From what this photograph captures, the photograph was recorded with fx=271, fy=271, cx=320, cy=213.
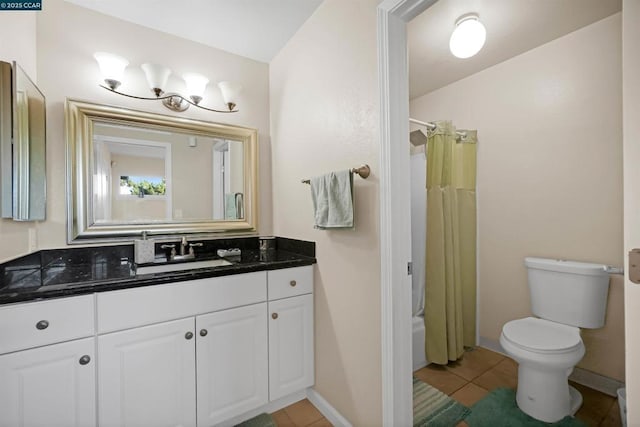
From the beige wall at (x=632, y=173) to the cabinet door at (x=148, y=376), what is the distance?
1.54 meters

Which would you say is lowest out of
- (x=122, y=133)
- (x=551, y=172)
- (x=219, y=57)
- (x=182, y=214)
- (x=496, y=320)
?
(x=496, y=320)

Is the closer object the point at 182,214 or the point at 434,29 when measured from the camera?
the point at 434,29

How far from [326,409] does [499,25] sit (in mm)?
2529

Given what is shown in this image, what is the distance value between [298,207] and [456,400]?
1.54 metres

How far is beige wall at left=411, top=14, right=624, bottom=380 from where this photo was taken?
5.39ft

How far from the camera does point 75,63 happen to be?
1.52m

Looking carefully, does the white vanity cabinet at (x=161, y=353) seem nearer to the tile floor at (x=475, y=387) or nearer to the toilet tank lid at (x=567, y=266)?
the tile floor at (x=475, y=387)

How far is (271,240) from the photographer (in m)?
2.10

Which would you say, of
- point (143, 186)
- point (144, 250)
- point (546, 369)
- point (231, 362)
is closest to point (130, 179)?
point (143, 186)

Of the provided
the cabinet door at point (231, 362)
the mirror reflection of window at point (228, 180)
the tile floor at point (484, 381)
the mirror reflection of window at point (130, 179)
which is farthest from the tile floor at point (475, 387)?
the mirror reflection of window at point (130, 179)

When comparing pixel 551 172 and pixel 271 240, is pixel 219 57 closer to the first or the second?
pixel 271 240

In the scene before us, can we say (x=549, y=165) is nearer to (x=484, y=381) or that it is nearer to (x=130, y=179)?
(x=484, y=381)

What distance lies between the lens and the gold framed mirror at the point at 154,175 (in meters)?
1.53

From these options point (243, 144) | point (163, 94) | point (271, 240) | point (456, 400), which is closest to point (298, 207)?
point (271, 240)
